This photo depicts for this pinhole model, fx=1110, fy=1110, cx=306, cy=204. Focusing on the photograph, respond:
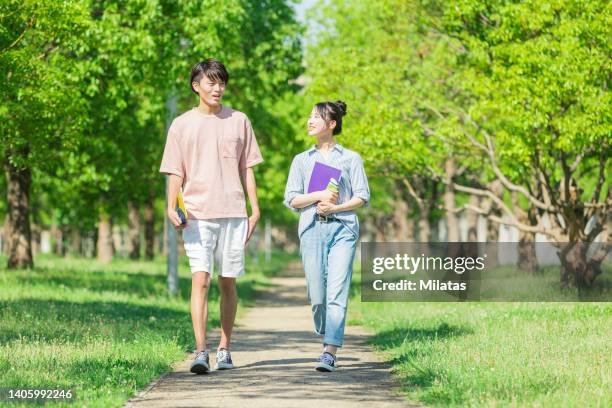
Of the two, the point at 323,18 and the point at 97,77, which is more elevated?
the point at 323,18

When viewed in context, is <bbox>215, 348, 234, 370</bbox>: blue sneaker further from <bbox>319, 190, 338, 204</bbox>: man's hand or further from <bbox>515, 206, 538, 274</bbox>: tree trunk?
<bbox>515, 206, 538, 274</bbox>: tree trunk

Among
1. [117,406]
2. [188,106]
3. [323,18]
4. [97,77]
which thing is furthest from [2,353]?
[323,18]

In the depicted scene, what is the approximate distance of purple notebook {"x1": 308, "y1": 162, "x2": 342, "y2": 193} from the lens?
8.87 m

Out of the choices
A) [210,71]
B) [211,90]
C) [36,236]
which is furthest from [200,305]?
[36,236]

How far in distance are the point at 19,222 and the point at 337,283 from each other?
19.7 m

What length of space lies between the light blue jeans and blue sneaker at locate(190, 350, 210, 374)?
3.14 ft

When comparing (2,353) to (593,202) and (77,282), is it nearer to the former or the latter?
(77,282)

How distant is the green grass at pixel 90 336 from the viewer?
7.93m

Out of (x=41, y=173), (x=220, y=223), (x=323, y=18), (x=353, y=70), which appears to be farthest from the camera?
(x=323, y=18)

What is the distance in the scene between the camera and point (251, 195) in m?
8.80

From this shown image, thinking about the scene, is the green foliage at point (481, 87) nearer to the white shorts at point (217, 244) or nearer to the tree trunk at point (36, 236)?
the white shorts at point (217, 244)

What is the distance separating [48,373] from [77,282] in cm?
1364

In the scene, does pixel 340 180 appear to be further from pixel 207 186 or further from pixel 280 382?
pixel 280 382

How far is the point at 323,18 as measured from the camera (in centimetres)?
3900
